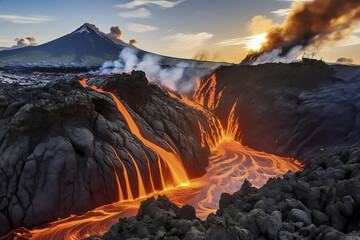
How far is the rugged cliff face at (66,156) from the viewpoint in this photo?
13133 millimetres

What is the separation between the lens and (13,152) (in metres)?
13.6

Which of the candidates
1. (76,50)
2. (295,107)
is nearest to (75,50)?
(76,50)

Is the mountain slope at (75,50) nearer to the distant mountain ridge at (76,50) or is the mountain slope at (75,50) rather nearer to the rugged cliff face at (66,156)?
the distant mountain ridge at (76,50)

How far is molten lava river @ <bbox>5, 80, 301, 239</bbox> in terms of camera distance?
1241 centimetres

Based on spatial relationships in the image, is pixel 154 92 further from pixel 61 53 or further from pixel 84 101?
pixel 61 53

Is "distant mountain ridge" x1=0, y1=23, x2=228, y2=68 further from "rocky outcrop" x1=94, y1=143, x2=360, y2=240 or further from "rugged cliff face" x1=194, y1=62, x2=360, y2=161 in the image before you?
"rocky outcrop" x1=94, y1=143, x2=360, y2=240

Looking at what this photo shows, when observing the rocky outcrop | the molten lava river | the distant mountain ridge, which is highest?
the distant mountain ridge

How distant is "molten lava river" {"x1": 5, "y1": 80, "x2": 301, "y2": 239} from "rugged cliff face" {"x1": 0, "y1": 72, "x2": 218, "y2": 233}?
60 cm

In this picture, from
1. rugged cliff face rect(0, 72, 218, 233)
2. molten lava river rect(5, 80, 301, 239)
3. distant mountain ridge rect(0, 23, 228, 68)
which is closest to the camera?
molten lava river rect(5, 80, 301, 239)

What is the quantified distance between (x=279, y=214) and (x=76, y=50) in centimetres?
12957

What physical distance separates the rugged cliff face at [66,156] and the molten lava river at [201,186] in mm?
598

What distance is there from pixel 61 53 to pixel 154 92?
112 meters

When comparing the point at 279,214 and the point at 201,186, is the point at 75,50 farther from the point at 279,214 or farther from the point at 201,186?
the point at 279,214

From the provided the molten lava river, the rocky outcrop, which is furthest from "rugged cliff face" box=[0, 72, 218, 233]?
the rocky outcrop
